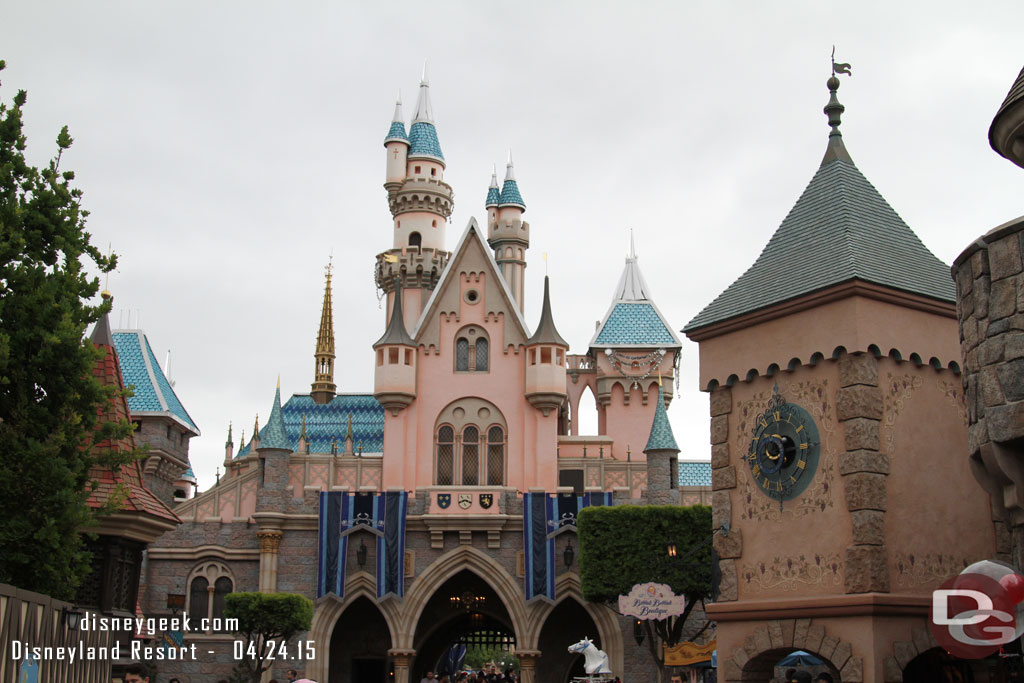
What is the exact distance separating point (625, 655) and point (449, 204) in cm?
1967

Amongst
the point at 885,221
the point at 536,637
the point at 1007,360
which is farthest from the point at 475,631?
the point at 1007,360

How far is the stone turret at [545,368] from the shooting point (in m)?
35.8

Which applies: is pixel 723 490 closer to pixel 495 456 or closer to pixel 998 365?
pixel 998 365

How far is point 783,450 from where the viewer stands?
15.7 m

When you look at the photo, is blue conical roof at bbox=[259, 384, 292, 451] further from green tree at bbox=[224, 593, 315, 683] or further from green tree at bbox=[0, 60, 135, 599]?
green tree at bbox=[0, 60, 135, 599]

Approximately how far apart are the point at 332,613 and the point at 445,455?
567 centimetres

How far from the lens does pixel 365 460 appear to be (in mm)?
35625

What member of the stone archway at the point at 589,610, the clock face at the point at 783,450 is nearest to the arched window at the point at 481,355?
the stone archway at the point at 589,610

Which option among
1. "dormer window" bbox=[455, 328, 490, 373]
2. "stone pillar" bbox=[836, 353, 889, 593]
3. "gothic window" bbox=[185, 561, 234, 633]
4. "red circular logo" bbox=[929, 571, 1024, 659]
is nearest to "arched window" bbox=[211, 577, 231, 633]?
"gothic window" bbox=[185, 561, 234, 633]

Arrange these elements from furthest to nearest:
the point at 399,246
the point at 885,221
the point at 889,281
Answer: the point at 399,246
the point at 885,221
the point at 889,281

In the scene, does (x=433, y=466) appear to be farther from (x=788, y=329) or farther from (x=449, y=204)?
(x=788, y=329)

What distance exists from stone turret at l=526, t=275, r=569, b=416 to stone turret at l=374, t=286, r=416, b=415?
140 inches

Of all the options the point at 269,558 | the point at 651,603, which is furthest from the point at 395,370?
the point at 651,603

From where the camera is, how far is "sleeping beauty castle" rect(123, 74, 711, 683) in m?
33.9
